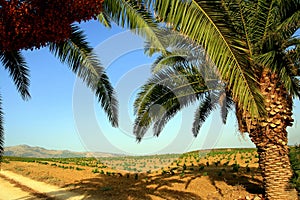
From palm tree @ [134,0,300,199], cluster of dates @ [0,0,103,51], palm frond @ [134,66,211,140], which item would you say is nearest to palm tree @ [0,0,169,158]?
cluster of dates @ [0,0,103,51]

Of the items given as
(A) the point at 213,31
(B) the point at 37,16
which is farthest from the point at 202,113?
(B) the point at 37,16

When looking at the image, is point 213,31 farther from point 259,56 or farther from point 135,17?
point 259,56

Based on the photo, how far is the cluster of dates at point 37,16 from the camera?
3652mm

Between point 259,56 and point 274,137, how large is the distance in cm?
247

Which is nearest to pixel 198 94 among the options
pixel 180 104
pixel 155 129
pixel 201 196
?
pixel 180 104

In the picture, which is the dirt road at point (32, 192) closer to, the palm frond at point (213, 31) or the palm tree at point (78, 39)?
the palm tree at point (78, 39)

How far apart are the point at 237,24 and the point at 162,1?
322 centimetres

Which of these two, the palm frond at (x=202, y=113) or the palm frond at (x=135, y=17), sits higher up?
the palm frond at (x=135, y=17)

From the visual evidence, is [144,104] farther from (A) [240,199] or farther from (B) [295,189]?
(B) [295,189]

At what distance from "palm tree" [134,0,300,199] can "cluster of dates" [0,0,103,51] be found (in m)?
1.55

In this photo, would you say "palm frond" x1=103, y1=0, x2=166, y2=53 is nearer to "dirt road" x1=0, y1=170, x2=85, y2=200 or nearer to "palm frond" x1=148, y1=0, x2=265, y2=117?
"palm frond" x1=148, y1=0, x2=265, y2=117

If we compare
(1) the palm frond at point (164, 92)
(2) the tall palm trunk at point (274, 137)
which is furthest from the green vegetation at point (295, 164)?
(1) the palm frond at point (164, 92)

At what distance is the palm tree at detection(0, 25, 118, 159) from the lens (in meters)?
7.25

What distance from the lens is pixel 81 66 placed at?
7.38m
